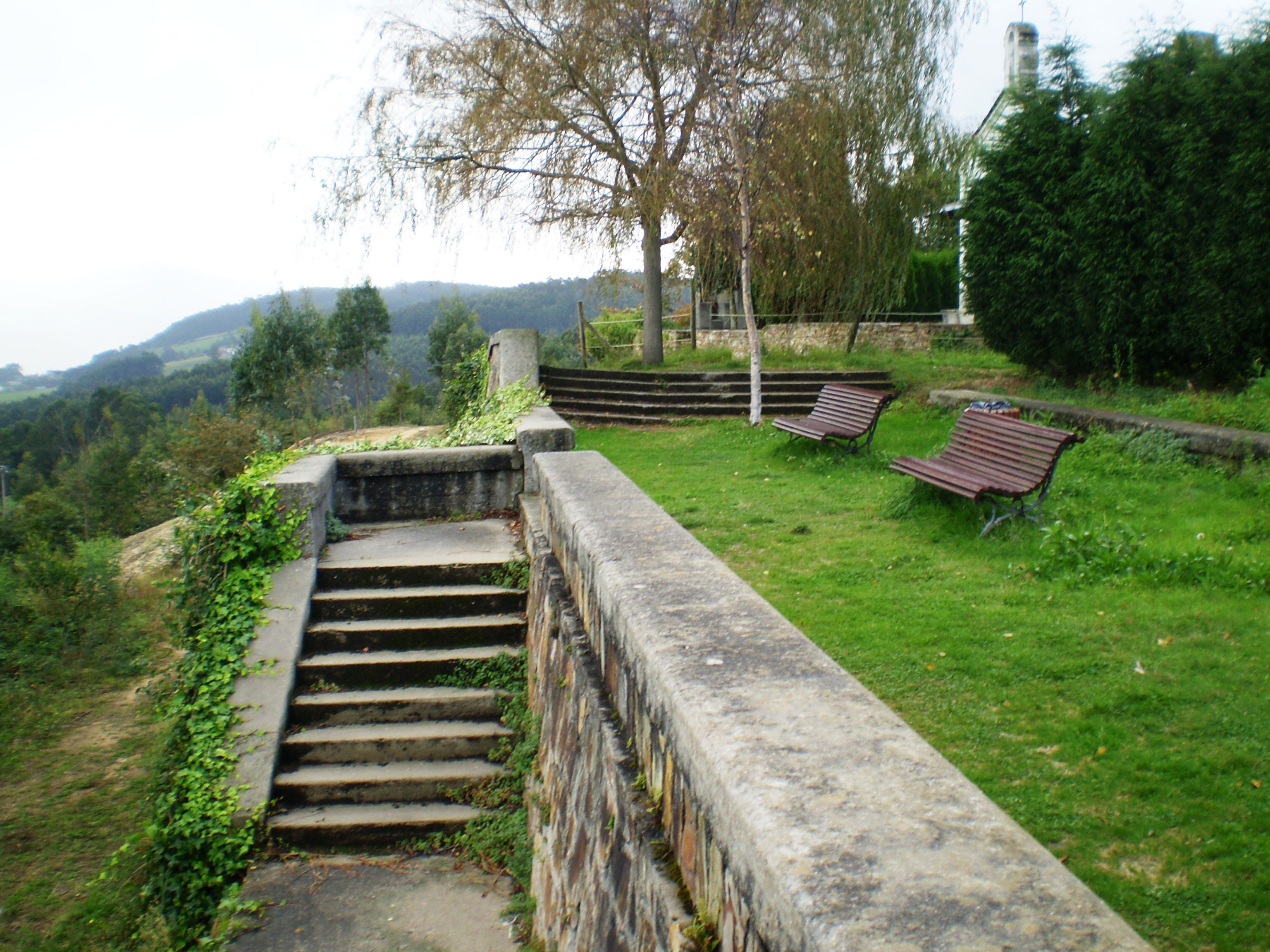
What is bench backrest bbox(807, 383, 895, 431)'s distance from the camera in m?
9.51

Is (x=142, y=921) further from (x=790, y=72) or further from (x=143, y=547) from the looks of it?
(x=143, y=547)

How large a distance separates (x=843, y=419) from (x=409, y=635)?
6202 mm

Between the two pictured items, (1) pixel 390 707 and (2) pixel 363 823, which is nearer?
(2) pixel 363 823

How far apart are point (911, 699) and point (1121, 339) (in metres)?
9.07

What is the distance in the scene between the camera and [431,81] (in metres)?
16.3

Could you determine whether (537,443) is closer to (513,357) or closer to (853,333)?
(513,357)

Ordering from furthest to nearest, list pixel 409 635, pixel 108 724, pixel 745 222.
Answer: pixel 745 222 < pixel 108 724 < pixel 409 635

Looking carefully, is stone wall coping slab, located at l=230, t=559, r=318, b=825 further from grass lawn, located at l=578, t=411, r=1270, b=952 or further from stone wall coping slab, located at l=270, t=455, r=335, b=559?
grass lawn, located at l=578, t=411, r=1270, b=952

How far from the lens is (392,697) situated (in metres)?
4.84

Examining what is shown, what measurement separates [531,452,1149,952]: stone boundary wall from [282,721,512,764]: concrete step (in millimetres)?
1854

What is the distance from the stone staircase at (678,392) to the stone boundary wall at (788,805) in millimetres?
12010

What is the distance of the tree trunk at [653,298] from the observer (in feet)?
60.0

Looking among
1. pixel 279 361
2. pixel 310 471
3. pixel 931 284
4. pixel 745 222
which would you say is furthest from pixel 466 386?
pixel 279 361

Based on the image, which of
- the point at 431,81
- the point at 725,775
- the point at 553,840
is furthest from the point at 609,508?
the point at 431,81
